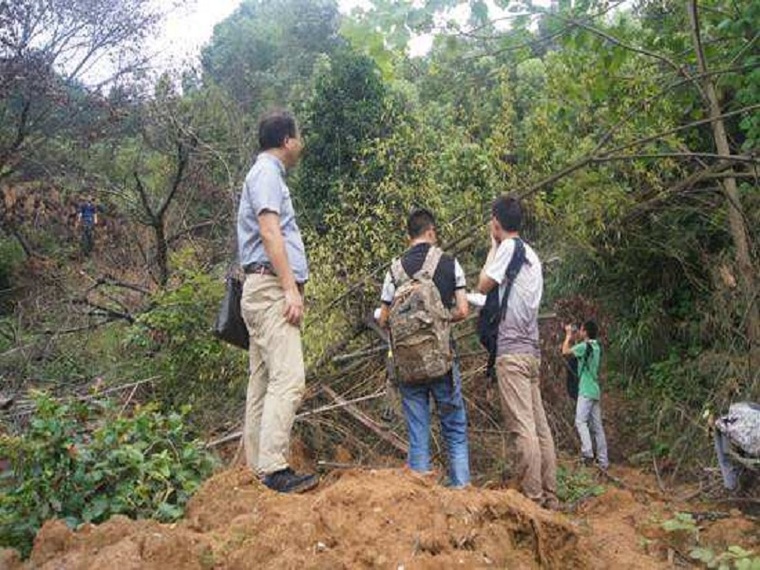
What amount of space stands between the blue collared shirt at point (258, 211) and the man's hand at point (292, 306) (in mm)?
205

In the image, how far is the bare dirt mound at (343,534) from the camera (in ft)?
8.54

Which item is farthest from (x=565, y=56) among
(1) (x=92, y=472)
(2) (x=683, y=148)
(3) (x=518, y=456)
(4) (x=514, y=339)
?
(1) (x=92, y=472)

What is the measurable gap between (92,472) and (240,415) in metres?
2.82

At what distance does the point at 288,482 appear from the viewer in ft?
11.8

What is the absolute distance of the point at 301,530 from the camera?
8.95 ft

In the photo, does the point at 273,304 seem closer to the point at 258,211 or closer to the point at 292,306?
the point at 292,306

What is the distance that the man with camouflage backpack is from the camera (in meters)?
4.25

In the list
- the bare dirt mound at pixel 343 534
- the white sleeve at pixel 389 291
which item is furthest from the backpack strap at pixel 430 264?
the bare dirt mound at pixel 343 534

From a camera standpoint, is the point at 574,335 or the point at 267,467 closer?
the point at 267,467

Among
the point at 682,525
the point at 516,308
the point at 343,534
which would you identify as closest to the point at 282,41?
the point at 516,308

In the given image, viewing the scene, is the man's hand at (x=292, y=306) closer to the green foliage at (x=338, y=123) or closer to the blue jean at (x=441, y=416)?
the blue jean at (x=441, y=416)

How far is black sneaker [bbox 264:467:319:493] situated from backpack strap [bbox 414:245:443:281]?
52.7 inches

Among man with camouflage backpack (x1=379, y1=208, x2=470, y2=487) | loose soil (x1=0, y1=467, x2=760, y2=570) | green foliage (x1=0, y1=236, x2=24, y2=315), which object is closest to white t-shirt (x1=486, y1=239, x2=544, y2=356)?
man with camouflage backpack (x1=379, y1=208, x2=470, y2=487)

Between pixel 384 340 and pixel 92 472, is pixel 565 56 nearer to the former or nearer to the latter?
pixel 384 340
